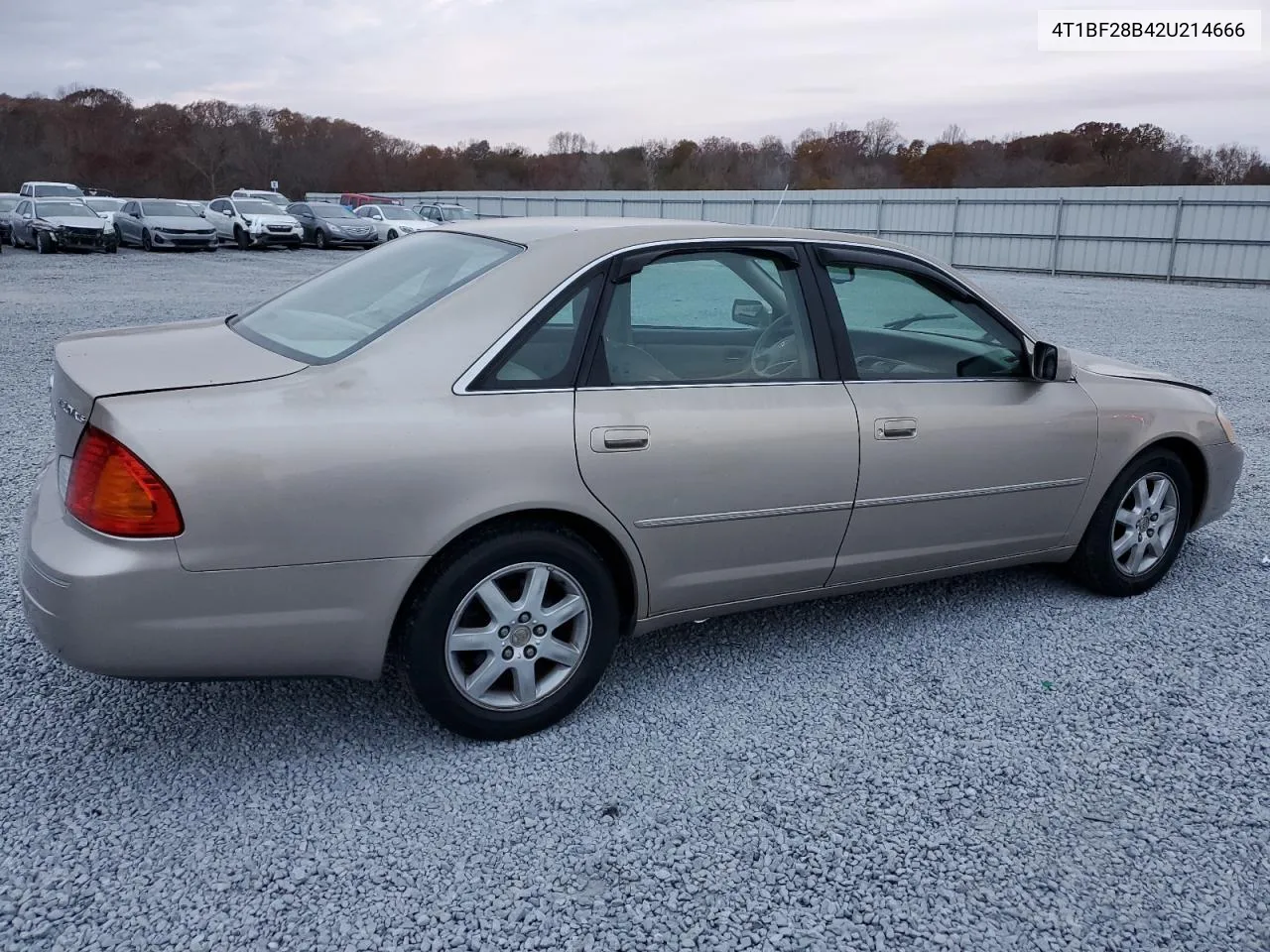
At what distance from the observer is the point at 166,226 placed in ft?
90.4

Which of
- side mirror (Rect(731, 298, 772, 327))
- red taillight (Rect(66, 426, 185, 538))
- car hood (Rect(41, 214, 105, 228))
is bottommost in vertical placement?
red taillight (Rect(66, 426, 185, 538))

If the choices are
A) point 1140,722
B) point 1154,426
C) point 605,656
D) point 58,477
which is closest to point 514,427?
point 605,656

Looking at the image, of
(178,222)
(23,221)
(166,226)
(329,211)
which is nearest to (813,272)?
(166,226)

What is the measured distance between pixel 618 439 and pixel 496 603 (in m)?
0.60

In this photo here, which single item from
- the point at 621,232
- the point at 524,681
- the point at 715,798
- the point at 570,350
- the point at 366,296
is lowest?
the point at 715,798

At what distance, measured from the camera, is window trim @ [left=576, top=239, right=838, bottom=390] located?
3178mm

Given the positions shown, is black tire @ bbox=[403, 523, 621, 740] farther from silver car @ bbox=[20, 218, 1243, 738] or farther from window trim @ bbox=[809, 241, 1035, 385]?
window trim @ bbox=[809, 241, 1035, 385]

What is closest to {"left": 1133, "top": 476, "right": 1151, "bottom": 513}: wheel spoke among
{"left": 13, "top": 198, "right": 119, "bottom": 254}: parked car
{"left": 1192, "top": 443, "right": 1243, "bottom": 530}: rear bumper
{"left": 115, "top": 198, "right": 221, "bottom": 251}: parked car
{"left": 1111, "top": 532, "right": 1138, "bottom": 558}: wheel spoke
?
{"left": 1111, "top": 532, "right": 1138, "bottom": 558}: wheel spoke

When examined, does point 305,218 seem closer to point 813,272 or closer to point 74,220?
point 74,220

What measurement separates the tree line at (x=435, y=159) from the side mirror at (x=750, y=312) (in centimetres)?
4455

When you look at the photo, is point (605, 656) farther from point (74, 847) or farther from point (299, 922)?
point (74, 847)

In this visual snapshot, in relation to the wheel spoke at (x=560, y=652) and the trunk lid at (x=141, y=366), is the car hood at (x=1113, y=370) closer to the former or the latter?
the wheel spoke at (x=560, y=652)

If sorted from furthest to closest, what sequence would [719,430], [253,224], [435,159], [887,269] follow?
[435,159] → [253,224] → [887,269] → [719,430]

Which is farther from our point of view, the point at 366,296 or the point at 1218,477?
the point at 1218,477
